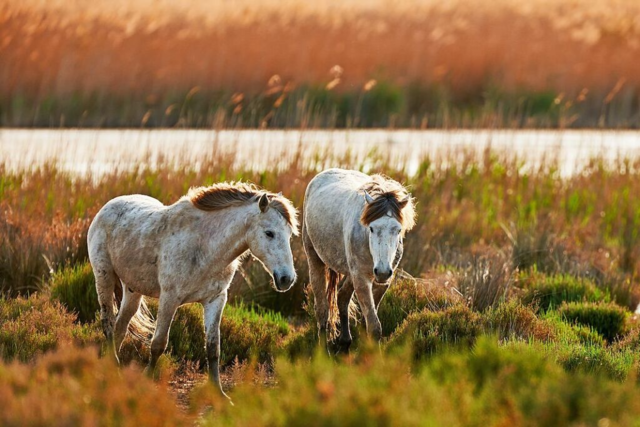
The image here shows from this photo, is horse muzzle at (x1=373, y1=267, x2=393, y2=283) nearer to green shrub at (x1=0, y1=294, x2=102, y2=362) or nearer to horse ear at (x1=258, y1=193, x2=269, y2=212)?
horse ear at (x1=258, y1=193, x2=269, y2=212)

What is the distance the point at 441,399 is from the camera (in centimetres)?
521

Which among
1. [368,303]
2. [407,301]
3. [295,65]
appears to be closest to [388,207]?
[368,303]

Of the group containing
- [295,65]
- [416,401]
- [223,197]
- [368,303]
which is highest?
[295,65]

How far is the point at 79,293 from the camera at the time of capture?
382 inches

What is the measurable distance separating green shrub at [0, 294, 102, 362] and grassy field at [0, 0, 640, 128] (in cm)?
1107

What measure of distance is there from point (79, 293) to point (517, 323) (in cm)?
376

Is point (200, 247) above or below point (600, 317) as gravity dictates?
above

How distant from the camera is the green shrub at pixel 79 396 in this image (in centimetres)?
508

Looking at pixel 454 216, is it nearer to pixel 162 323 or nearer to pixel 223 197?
pixel 223 197

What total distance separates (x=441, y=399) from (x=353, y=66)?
20275mm

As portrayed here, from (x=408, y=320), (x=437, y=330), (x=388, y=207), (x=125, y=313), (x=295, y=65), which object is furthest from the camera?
(x=295, y=65)

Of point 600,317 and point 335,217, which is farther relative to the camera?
point 600,317

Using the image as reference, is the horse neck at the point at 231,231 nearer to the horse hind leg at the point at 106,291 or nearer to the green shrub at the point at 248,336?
the horse hind leg at the point at 106,291

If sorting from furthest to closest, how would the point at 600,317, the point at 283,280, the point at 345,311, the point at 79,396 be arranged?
the point at 600,317
the point at 345,311
the point at 283,280
the point at 79,396
